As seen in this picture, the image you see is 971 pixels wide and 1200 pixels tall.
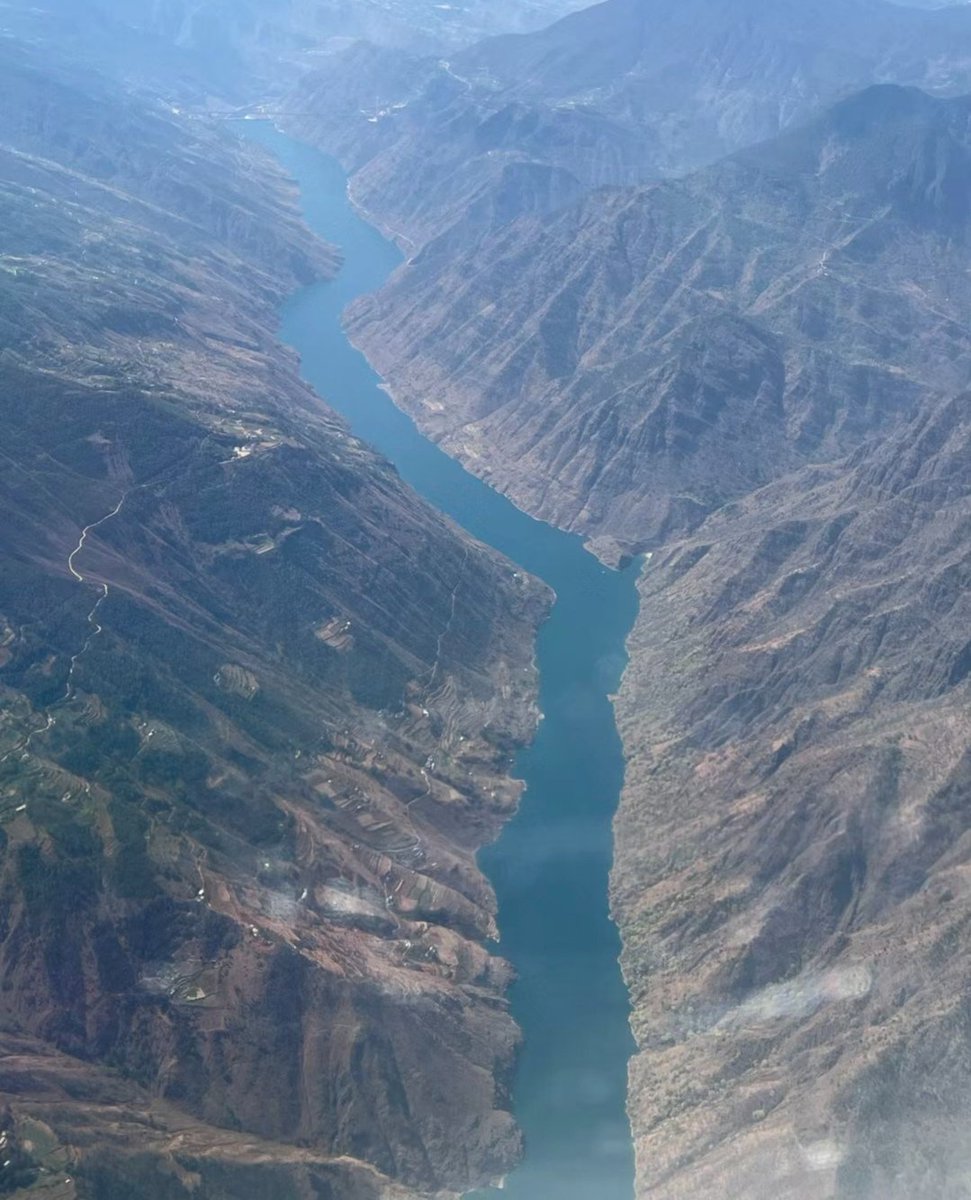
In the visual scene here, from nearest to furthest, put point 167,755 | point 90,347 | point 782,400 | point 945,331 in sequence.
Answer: point 167,755
point 90,347
point 782,400
point 945,331

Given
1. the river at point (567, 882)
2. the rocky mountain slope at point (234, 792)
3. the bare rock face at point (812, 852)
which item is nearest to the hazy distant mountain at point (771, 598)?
the bare rock face at point (812, 852)

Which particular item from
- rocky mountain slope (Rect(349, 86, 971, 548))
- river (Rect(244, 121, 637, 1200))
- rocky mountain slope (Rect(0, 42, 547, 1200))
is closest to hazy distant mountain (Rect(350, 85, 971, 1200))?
rocky mountain slope (Rect(349, 86, 971, 548))

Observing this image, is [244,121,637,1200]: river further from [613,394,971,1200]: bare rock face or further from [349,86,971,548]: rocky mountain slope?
[349,86,971,548]: rocky mountain slope

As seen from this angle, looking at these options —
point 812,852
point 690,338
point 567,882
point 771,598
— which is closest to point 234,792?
point 567,882

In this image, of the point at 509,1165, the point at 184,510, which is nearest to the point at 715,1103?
the point at 509,1165

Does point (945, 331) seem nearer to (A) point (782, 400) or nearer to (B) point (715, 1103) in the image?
(A) point (782, 400)
